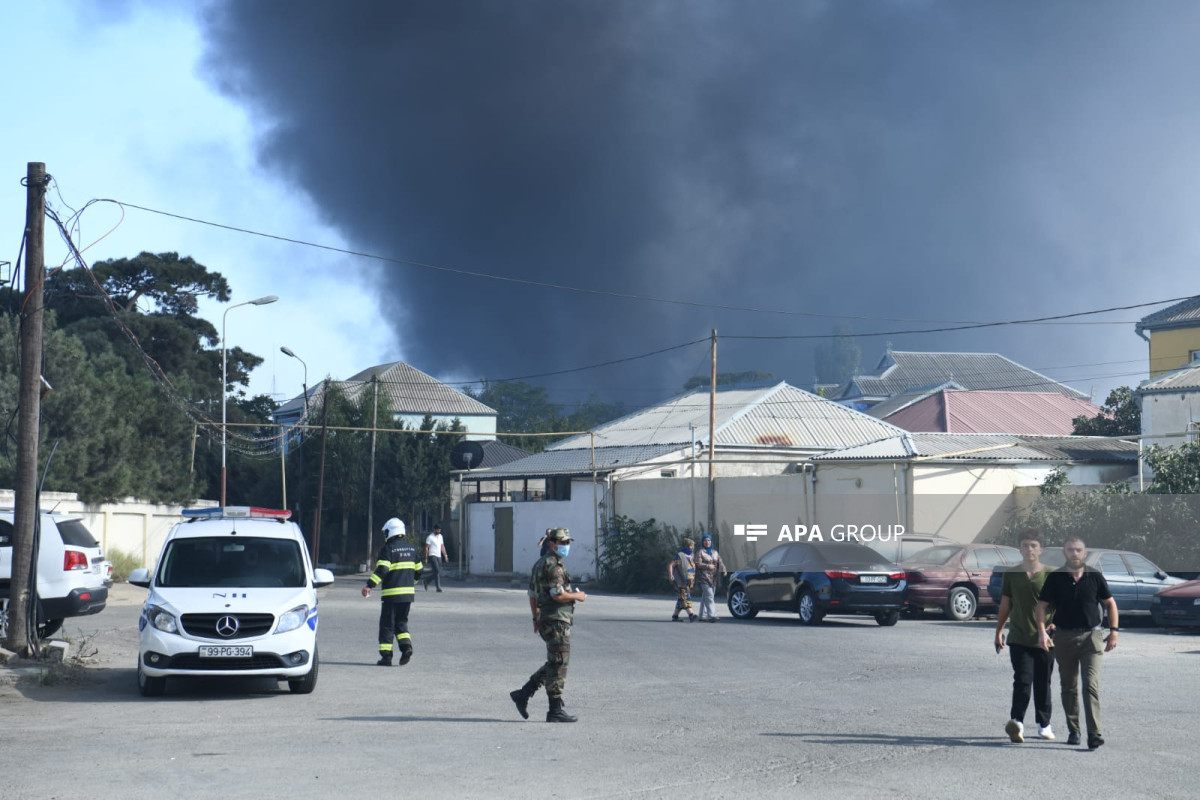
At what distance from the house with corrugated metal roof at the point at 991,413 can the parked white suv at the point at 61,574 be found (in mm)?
47883

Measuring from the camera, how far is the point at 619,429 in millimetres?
48344

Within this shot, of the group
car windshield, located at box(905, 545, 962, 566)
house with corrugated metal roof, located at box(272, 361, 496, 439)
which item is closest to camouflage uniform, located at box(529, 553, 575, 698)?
car windshield, located at box(905, 545, 962, 566)

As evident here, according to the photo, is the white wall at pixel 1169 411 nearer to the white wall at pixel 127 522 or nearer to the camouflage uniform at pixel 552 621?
the white wall at pixel 127 522

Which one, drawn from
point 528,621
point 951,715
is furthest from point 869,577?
point 951,715

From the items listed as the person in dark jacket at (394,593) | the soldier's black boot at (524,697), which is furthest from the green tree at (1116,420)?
the soldier's black boot at (524,697)

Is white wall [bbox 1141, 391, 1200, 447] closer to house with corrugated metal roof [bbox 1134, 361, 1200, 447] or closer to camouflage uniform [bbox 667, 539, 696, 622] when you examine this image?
house with corrugated metal roof [bbox 1134, 361, 1200, 447]

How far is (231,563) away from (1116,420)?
45.3 m

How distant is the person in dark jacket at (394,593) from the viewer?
15.6m

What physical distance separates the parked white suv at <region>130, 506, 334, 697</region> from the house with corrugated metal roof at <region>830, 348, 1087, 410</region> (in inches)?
3488

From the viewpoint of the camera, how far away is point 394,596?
51.0 feet

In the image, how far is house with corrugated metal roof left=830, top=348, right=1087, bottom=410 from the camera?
102938mm

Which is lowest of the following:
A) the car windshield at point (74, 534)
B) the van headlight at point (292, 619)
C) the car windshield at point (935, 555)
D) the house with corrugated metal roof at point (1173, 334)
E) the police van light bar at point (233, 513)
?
the van headlight at point (292, 619)

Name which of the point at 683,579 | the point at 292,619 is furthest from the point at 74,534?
the point at 683,579

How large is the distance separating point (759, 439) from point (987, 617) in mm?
18135
